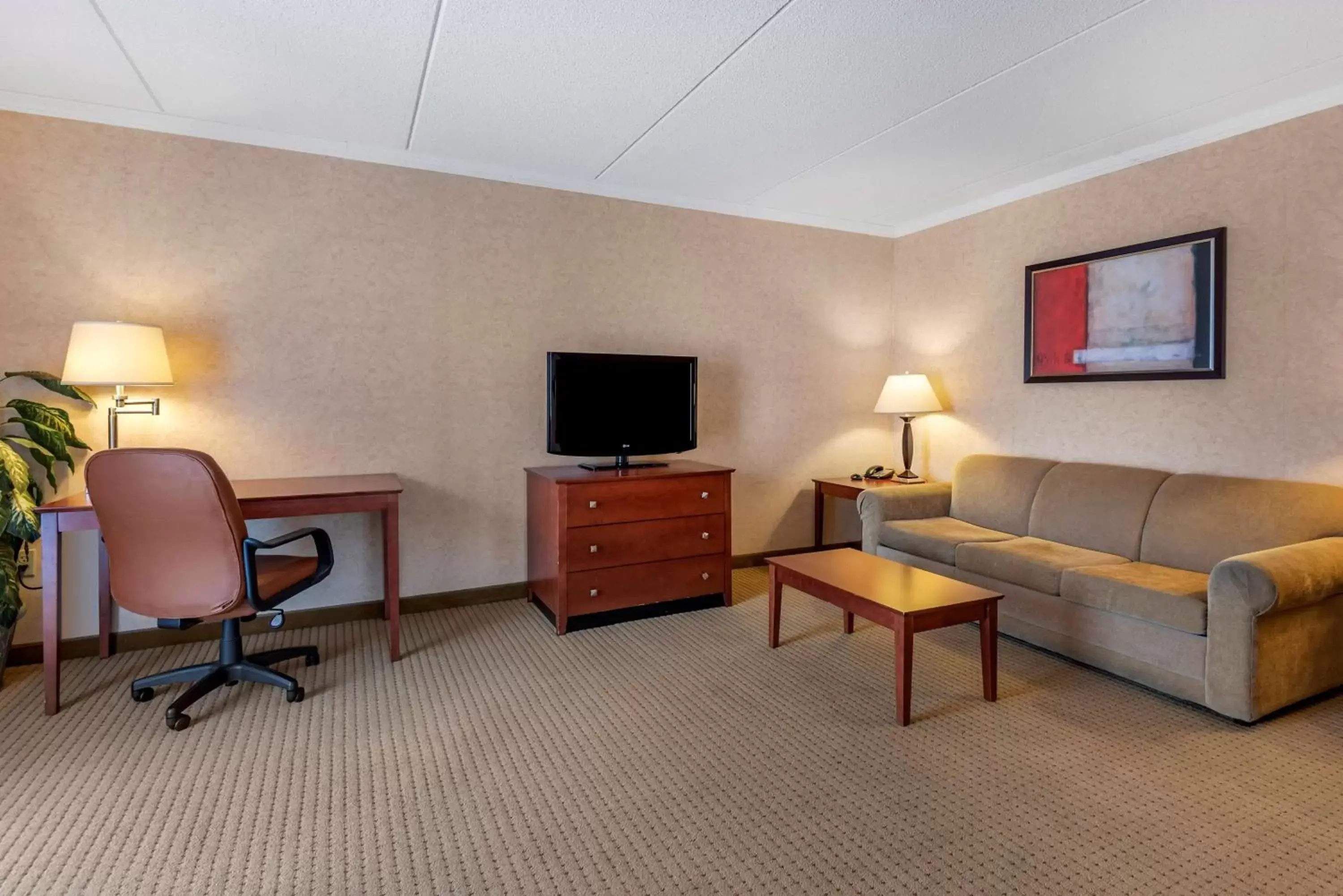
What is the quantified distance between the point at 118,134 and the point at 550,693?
3165 mm

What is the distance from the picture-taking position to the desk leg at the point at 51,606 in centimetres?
254

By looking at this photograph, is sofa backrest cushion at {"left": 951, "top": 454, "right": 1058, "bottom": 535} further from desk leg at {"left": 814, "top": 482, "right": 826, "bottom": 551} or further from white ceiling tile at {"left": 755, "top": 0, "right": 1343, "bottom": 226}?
white ceiling tile at {"left": 755, "top": 0, "right": 1343, "bottom": 226}

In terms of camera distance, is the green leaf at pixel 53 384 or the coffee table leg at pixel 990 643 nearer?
the coffee table leg at pixel 990 643

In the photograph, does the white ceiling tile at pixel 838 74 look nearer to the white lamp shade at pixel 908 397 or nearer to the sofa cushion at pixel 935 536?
the white lamp shade at pixel 908 397

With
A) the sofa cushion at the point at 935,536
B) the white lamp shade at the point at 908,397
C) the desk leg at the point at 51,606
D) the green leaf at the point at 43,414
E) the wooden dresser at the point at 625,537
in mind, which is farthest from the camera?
the white lamp shade at the point at 908,397

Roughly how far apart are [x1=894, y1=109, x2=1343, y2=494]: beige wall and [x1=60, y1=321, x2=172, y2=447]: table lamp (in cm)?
450

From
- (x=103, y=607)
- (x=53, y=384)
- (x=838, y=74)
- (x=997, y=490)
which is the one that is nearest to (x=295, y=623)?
(x=103, y=607)

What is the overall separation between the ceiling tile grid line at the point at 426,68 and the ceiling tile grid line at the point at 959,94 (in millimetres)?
2022

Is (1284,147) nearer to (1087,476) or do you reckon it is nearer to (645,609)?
(1087,476)

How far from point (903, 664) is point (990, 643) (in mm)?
434

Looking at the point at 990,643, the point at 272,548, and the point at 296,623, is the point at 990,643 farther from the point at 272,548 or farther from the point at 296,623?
the point at 296,623

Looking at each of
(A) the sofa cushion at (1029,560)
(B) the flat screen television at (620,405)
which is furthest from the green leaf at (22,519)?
(A) the sofa cushion at (1029,560)

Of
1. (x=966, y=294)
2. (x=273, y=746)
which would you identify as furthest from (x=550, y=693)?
(x=966, y=294)

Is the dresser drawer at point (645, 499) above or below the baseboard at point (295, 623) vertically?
above
